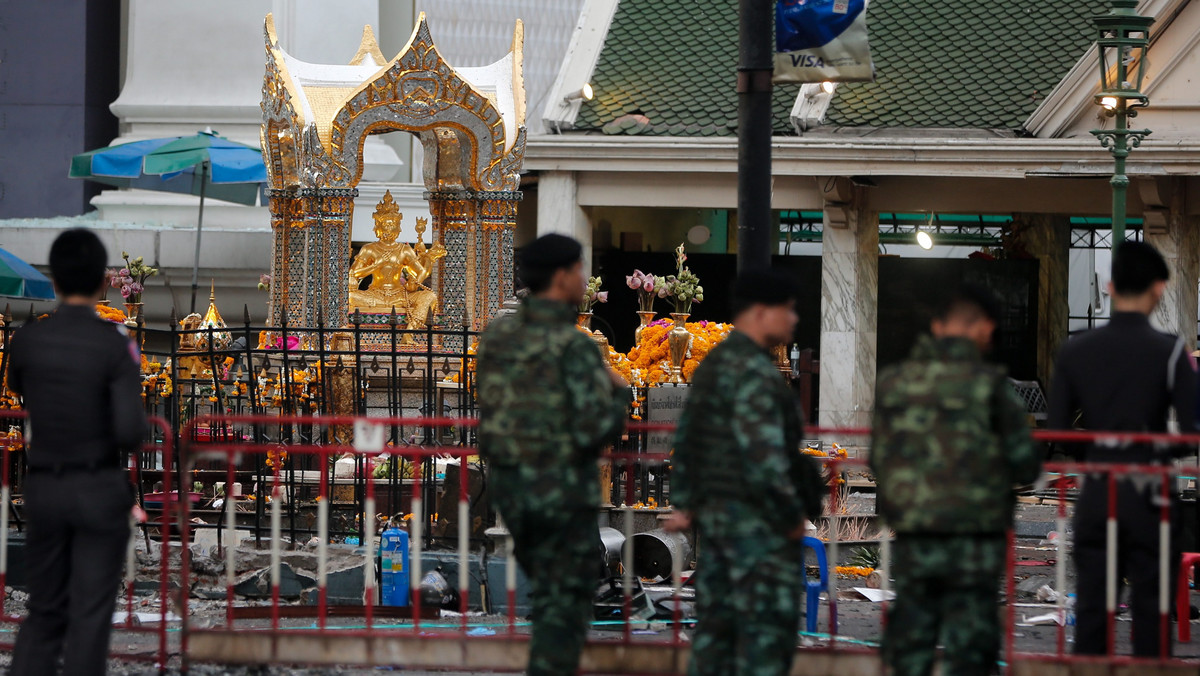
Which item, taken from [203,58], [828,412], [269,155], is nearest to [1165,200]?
[828,412]

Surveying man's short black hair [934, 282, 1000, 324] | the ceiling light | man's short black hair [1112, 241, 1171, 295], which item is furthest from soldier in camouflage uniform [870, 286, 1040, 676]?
the ceiling light

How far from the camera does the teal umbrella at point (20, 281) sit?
51.8 ft

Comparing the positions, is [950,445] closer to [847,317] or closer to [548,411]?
[548,411]

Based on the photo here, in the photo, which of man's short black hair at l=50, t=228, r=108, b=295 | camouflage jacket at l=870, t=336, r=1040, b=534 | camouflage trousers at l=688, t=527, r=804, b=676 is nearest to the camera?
camouflage jacket at l=870, t=336, r=1040, b=534

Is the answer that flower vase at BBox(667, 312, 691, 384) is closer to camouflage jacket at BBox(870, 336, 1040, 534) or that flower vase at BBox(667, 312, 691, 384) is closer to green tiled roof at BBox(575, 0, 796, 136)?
green tiled roof at BBox(575, 0, 796, 136)

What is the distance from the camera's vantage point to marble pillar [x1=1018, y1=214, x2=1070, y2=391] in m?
23.7

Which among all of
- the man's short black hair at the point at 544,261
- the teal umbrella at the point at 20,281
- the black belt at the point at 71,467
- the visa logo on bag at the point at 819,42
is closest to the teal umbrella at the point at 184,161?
the teal umbrella at the point at 20,281

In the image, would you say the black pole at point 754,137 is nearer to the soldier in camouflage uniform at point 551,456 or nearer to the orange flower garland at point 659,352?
the soldier in camouflage uniform at point 551,456

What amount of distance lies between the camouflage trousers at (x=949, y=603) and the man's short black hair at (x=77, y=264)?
3117 millimetres

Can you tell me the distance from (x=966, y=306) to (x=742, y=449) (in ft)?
2.94

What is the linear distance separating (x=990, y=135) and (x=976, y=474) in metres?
15.2

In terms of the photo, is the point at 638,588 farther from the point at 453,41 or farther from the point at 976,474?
the point at 453,41

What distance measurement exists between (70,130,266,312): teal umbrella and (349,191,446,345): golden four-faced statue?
5.16 feet

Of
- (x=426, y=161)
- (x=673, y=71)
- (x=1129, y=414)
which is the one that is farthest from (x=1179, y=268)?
(x=1129, y=414)
